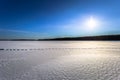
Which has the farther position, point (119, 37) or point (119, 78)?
point (119, 37)

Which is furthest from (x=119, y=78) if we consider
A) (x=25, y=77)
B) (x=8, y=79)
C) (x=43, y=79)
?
(x=8, y=79)

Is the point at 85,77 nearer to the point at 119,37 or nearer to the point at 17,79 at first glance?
the point at 17,79

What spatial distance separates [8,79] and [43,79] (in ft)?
2.89

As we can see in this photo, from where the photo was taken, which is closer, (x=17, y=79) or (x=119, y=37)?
(x=17, y=79)

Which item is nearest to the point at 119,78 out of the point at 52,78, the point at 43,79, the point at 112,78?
the point at 112,78

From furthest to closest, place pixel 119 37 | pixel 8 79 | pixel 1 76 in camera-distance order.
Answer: pixel 119 37 → pixel 1 76 → pixel 8 79

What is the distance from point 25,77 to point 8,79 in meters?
0.42

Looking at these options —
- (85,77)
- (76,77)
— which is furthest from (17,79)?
(85,77)

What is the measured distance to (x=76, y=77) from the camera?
11.0 ft

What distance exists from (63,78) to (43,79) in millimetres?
520

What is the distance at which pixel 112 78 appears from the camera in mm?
3197

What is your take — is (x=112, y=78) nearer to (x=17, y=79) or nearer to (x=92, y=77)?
(x=92, y=77)

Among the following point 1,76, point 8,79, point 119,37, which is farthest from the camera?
point 119,37

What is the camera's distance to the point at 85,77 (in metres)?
3.33
